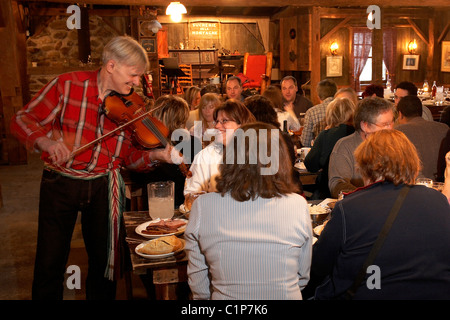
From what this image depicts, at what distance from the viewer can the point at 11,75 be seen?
7.90 m

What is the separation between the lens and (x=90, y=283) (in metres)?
2.51

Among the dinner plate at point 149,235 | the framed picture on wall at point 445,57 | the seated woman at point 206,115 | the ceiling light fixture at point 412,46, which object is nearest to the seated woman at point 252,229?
the dinner plate at point 149,235

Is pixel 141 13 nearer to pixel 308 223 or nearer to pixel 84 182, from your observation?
pixel 84 182

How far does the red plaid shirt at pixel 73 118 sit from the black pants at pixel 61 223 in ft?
0.34

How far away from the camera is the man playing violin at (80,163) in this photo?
92.7 inches

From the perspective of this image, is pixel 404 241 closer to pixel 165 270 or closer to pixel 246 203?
pixel 246 203

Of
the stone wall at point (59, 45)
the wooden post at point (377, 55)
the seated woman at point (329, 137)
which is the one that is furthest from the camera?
the wooden post at point (377, 55)

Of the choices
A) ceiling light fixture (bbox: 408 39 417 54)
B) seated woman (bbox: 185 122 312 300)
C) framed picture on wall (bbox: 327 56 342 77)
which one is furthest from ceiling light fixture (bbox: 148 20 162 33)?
seated woman (bbox: 185 122 312 300)

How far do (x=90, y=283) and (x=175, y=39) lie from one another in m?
11.7

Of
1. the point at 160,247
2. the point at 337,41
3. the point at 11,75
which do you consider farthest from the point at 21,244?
the point at 337,41

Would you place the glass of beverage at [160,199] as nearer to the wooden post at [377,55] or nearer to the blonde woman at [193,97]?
the blonde woman at [193,97]

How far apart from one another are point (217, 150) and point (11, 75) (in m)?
6.28

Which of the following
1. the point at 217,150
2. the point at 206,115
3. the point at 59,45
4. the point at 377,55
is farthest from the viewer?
the point at 377,55
